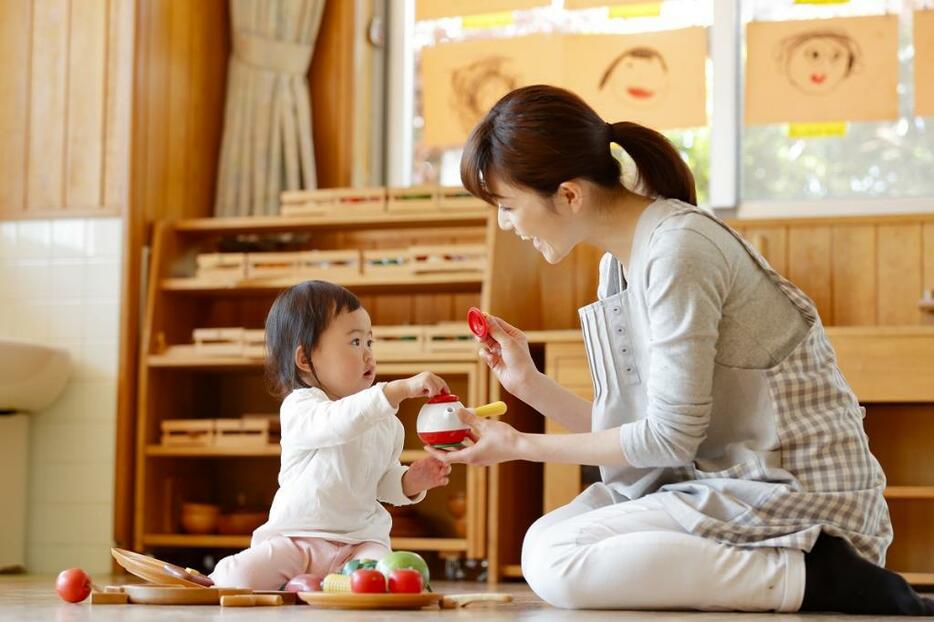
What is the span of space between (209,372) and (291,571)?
206cm

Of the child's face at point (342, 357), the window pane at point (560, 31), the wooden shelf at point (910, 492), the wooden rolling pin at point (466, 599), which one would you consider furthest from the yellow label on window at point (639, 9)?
the wooden rolling pin at point (466, 599)

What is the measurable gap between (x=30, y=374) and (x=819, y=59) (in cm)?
260

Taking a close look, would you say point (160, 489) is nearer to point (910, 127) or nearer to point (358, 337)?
point (358, 337)

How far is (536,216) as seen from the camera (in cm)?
225

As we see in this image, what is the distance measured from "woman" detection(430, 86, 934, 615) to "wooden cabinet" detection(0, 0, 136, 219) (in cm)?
228

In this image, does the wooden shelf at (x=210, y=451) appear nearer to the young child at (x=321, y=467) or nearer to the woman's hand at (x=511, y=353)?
the young child at (x=321, y=467)

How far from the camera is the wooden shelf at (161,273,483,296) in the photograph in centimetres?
403

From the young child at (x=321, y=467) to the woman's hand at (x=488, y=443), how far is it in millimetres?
316

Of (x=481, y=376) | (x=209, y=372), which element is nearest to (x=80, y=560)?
(x=209, y=372)

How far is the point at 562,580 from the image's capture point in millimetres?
2191

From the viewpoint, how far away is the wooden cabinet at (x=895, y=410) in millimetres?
3551

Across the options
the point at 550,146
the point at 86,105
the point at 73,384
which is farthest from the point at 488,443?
the point at 86,105

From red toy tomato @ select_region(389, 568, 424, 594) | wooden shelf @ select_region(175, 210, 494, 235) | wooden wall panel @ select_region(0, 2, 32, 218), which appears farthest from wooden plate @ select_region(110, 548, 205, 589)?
wooden wall panel @ select_region(0, 2, 32, 218)

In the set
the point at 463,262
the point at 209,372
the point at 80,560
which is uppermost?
the point at 463,262
